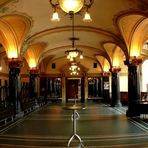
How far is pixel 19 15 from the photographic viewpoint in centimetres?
1255

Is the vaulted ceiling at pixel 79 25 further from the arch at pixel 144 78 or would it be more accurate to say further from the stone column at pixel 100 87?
the stone column at pixel 100 87

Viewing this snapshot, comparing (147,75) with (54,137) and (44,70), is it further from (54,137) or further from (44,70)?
(54,137)

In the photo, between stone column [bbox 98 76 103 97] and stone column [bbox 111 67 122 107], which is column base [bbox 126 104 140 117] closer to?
stone column [bbox 111 67 122 107]

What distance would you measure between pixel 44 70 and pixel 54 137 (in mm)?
21544

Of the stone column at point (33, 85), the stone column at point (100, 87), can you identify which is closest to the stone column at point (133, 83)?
the stone column at point (33, 85)

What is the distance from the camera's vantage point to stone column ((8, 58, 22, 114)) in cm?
1544

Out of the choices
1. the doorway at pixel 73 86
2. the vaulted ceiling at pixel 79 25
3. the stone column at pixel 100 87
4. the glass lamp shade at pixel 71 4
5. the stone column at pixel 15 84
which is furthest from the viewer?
the doorway at pixel 73 86

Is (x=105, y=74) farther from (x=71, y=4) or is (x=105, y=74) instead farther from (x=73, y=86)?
(x=71, y=4)

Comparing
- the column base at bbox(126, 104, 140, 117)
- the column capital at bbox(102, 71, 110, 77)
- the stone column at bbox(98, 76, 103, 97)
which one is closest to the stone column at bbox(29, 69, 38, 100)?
the column capital at bbox(102, 71, 110, 77)

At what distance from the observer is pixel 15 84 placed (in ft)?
51.5

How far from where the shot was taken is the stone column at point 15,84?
50.7ft

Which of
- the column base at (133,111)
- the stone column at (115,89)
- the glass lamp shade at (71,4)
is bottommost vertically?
the column base at (133,111)

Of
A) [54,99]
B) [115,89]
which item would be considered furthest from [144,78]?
[54,99]

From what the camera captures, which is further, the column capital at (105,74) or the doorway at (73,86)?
the doorway at (73,86)
